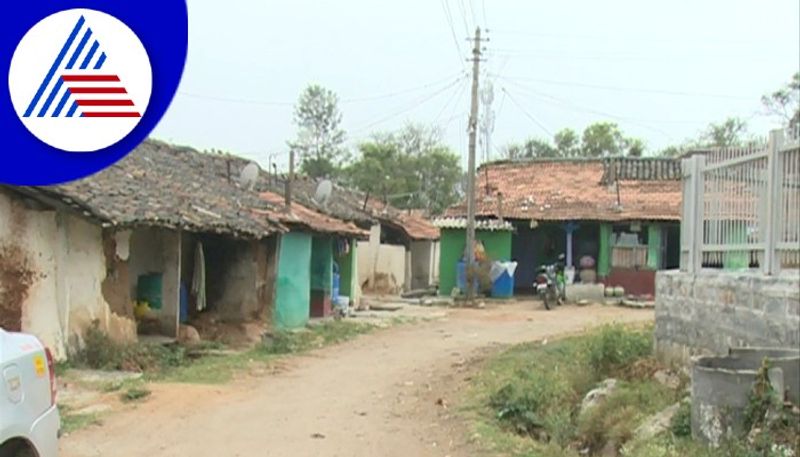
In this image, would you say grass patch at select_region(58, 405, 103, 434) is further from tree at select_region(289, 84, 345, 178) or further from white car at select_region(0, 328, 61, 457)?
tree at select_region(289, 84, 345, 178)

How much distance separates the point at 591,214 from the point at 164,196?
15622mm

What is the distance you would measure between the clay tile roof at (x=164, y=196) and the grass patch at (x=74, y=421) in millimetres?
3560

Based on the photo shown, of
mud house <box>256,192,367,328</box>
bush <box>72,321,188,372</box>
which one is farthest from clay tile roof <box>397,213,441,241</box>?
bush <box>72,321,188,372</box>

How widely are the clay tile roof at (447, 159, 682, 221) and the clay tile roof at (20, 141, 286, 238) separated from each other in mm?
11254

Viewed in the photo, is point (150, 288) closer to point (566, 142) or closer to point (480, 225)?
point (480, 225)

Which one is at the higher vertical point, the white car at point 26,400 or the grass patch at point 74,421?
the white car at point 26,400

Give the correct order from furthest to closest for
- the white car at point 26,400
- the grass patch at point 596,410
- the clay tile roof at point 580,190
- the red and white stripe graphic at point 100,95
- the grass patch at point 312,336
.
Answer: the clay tile roof at point 580,190 < the grass patch at point 312,336 < the red and white stripe graphic at point 100,95 < the grass patch at point 596,410 < the white car at point 26,400

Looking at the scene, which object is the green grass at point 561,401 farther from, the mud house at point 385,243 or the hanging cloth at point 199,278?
the mud house at point 385,243

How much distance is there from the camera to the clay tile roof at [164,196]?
11.8m

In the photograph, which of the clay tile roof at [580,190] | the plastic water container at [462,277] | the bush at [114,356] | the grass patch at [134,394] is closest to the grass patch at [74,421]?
the grass patch at [134,394]

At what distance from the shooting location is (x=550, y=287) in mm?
23797

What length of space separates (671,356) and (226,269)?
10.1 metres

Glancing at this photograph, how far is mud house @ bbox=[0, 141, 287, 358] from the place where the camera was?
11023 millimetres

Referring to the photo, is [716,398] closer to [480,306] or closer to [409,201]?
[480,306]
